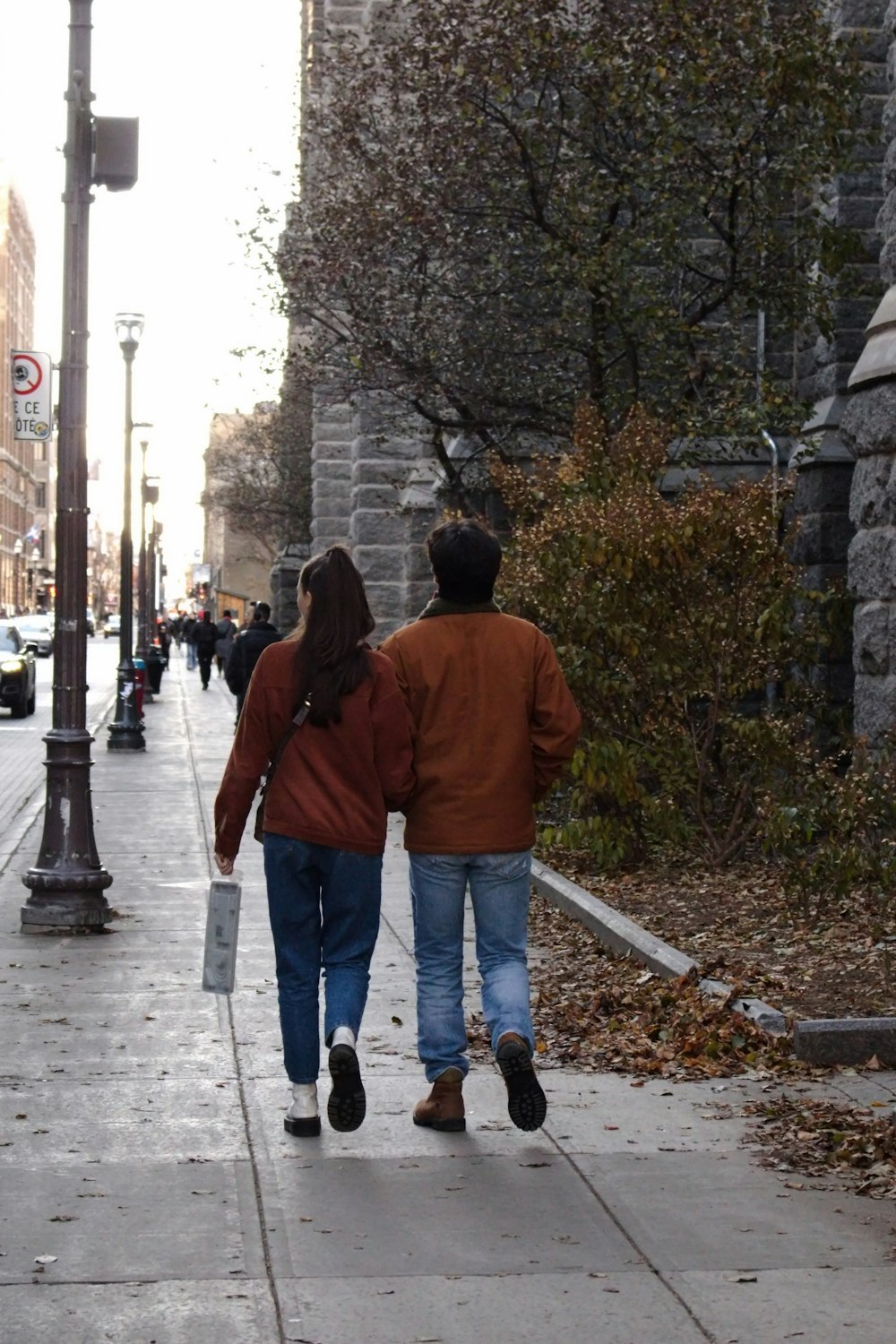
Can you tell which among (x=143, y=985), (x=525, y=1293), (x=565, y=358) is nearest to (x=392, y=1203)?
(x=525, y=1293)

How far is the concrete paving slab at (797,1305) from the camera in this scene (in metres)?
4.52

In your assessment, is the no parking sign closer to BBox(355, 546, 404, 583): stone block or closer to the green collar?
the green collar

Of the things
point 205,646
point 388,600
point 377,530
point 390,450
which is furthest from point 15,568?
point 388,600

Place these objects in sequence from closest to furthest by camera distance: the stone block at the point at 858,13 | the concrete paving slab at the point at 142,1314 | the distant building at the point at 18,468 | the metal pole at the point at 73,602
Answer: the concrete paving slab at the point at 142,1314 → the metal pole at the point at 73,602 → the stone block at the point at 858,13 → the distant building at the point at 18,468

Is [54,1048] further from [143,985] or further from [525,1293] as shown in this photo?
[525,1293]

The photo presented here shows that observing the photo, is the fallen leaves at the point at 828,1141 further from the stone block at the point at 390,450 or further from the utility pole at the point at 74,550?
the stone block at the point at 390,450

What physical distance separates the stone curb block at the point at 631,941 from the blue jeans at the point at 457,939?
166cm

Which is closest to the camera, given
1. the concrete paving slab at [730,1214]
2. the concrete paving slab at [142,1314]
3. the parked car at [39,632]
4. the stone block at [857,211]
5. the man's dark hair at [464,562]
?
the concrete paving slab at [142,1314]

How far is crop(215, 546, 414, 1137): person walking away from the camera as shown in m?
6.27

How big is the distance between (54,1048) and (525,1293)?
11.3 feet

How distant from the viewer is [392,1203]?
559cm

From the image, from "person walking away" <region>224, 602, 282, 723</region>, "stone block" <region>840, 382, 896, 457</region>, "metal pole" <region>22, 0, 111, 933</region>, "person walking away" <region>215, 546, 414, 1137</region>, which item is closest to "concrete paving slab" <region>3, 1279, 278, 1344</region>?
"person walking away" <region>215, 546, 414, 1137</region>

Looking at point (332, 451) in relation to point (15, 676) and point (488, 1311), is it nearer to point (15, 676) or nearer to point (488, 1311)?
point (15, 676)

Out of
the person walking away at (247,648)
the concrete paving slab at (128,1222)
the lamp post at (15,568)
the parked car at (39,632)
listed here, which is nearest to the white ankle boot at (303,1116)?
the concrete paving slab at (128,1222)
